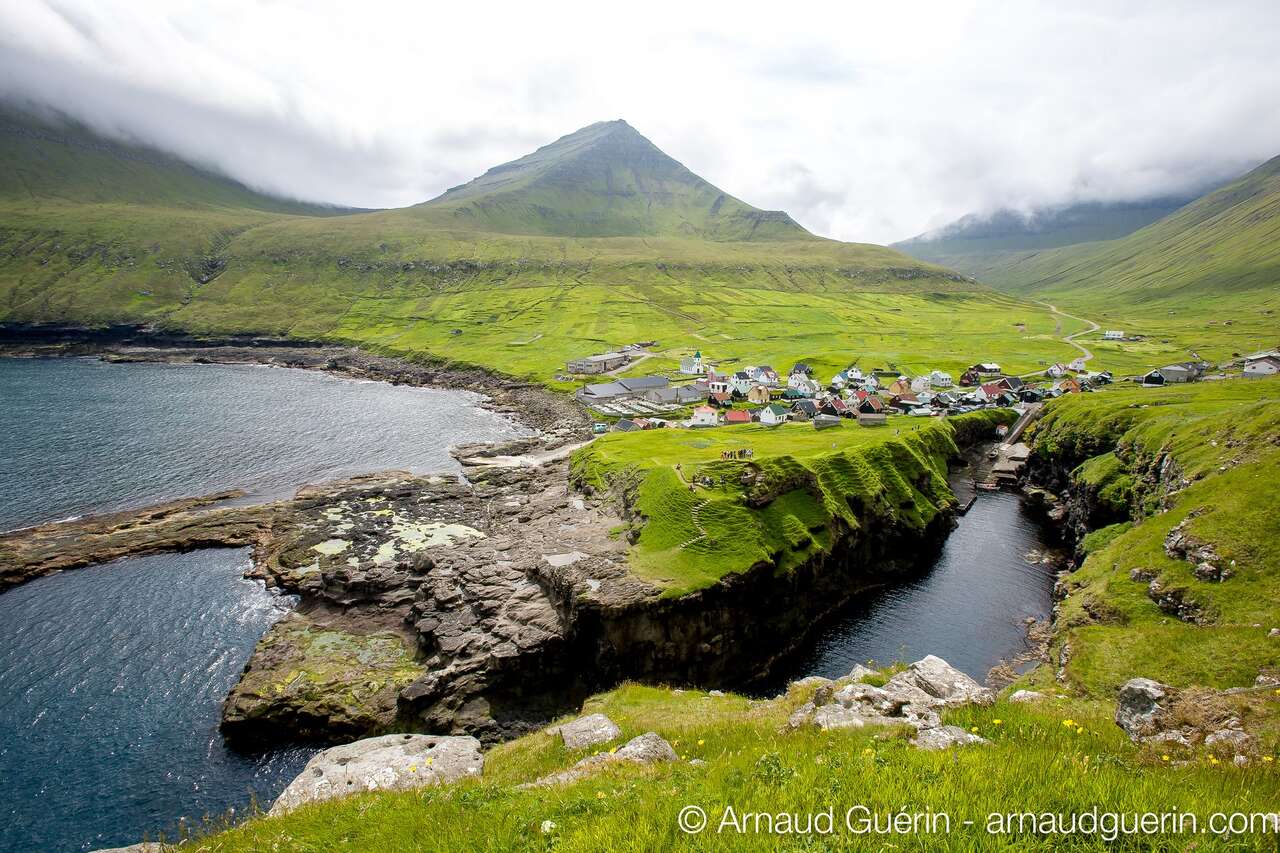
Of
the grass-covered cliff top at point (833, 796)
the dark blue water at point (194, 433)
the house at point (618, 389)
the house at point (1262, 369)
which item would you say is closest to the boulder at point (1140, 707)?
the grass-covered cliff top at point (833, 796)

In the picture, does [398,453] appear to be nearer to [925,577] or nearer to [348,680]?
[348,680]

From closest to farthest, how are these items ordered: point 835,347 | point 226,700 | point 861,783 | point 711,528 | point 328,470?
1. point 861,783
2. point 226,700
3. point 711,528
4. point 328,470
5. point 835,347

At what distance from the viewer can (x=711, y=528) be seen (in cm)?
5566

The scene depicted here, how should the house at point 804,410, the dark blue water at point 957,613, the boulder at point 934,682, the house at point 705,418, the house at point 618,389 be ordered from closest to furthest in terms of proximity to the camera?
the boulder at point 934,682, the dark blue water at point 957,613, the house at point 705,418, the house at point 804,410, the house at point 618,389

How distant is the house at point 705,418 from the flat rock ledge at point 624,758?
92.5 m

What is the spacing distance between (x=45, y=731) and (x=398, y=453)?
68.9 meters

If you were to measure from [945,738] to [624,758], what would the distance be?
9.03 metres

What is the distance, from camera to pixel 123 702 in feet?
144

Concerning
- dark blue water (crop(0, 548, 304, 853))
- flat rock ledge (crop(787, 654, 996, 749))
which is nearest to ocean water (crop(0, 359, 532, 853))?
dark blue water (crop(0, 548, 304, 853))

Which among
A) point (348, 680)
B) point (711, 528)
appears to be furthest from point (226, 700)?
point (711, 528)

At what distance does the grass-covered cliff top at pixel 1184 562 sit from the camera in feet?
109

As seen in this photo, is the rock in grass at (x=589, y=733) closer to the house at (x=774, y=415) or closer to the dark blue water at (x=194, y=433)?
the dark blue water at (x=194, y=433)

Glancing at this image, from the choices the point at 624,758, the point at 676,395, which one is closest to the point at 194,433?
the point at 676,395

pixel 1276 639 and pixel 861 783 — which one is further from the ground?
pixel 861 783
